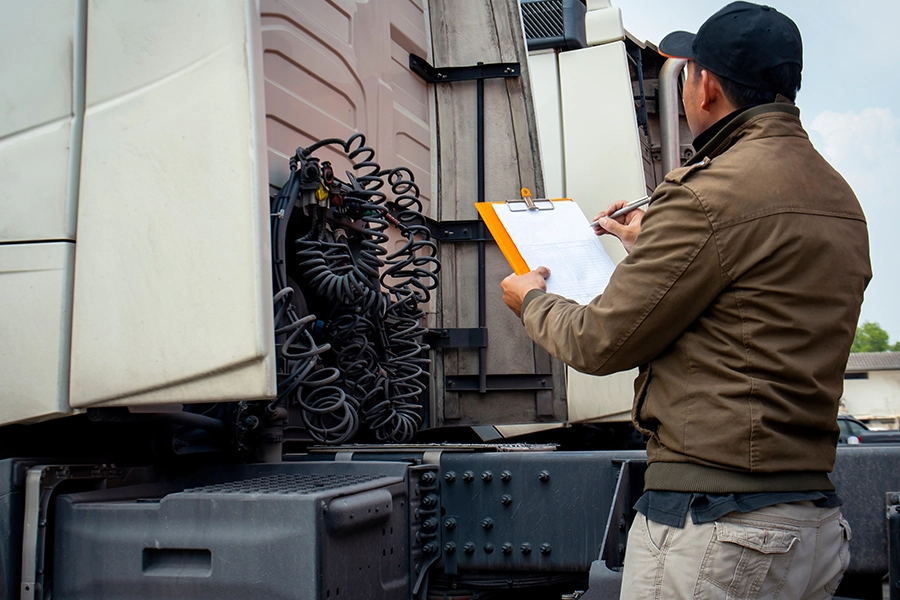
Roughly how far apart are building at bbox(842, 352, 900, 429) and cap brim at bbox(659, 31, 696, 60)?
41.5 m

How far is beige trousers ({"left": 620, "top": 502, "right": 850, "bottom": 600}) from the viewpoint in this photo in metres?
1.33

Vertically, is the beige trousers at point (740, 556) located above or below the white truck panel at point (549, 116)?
below

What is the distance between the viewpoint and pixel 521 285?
68.1 inches

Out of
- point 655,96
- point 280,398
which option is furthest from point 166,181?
point 655,96

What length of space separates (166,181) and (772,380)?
4.14 feet

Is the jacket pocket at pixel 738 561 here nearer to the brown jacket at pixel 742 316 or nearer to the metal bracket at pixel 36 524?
the brown jacket at pixel 742 316

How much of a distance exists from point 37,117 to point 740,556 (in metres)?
1.71

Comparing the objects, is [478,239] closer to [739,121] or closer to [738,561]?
[739,121]

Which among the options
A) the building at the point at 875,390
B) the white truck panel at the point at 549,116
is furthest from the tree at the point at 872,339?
the white truck panel at the point at 549,116

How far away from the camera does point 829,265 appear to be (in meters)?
1.38

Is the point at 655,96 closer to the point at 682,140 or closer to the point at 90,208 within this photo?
the point at 682,140

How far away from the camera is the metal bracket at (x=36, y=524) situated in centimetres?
188

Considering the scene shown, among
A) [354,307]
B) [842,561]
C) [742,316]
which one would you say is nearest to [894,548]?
[842,561]

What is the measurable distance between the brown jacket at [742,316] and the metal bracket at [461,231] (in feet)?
6.18
